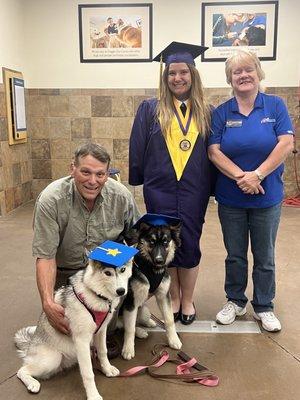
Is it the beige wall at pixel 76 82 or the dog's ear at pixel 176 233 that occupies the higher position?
the beige wall at pixel 76 82

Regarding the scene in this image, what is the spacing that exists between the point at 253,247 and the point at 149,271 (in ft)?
2.43

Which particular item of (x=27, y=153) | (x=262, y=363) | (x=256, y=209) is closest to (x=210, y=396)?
(x=262, y=363)

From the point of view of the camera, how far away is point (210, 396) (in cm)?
191

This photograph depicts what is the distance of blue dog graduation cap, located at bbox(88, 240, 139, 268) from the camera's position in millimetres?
1667

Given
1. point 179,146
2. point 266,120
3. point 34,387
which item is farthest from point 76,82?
point 34,387

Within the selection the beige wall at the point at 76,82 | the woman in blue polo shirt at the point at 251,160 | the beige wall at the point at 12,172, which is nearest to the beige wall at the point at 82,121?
the beige wall at the point at 76,82

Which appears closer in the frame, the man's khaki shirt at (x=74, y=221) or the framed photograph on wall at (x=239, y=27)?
the man's khaki shirt at (x=74, y=221)

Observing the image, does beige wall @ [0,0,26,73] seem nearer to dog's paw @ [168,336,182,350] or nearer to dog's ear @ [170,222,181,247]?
dog's ear @ [170,222,181,247]

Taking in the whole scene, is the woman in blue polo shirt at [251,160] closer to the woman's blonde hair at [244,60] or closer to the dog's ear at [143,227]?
the woman's blonde hair at [244,60]

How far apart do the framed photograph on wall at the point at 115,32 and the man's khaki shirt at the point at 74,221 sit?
4136 mm

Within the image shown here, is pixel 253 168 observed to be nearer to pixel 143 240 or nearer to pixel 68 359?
pixel 143 240

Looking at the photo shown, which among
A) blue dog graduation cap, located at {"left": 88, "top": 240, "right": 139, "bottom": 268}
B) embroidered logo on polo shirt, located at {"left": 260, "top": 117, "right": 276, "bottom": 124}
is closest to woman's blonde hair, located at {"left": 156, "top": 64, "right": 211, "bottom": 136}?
embroidered logo on polo shirt, located at {"left": 260, "top": 117, "right": 276, "bottom": 124}

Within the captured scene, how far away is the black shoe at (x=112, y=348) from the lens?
87.6 inches

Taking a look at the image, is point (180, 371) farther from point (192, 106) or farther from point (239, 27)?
point (239, 27)
